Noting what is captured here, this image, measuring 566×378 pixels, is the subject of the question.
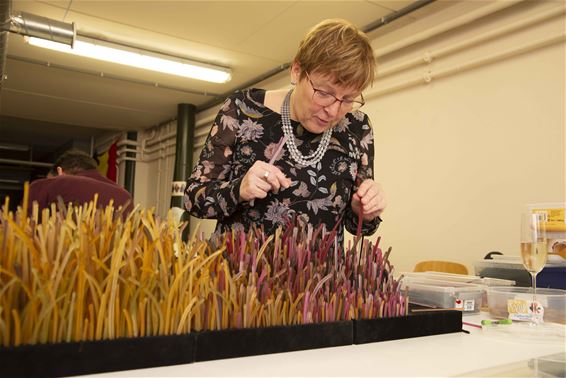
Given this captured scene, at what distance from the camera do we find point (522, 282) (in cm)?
164

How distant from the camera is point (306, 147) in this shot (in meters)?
1.30

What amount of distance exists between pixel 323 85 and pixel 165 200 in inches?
247

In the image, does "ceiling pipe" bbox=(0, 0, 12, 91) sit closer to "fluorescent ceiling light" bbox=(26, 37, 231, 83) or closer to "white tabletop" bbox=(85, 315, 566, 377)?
"fluorescent ceiling light" bbox=(26, 37, 231, 83)

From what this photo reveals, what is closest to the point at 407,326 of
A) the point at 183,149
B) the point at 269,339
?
the point at 269,339

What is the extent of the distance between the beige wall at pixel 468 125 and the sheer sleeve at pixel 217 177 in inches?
83.1

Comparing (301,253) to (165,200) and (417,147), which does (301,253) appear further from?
(165,200)

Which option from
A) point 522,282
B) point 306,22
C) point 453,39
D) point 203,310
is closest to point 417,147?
point 453,39

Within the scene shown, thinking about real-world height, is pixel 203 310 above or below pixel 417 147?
below

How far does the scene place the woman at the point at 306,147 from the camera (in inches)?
44.3

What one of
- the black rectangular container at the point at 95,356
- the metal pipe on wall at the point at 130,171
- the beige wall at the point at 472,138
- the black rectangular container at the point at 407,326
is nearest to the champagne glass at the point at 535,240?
the black rectangular container at the point at 407,326

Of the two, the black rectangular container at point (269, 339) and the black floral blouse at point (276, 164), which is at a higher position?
the black floral blouse at point (276, 164)

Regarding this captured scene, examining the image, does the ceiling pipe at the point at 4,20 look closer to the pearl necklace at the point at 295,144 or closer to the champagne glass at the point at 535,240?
the pearl necklace at the point at 295,144

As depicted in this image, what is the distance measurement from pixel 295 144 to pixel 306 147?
3cm

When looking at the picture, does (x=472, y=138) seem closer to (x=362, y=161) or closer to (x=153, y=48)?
(x=362, y=161)
